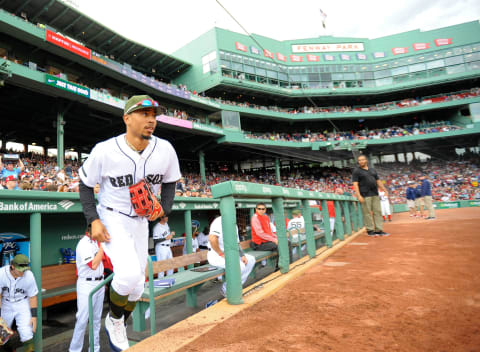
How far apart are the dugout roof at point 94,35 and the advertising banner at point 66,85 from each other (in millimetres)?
7054

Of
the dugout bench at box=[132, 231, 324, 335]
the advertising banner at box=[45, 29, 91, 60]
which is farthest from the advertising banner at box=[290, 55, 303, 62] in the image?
the dugout bench at box=[132, 231, 324, 335]

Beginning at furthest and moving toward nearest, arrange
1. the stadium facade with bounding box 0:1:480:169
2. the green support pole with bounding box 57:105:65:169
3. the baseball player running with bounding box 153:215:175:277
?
the stadium facade with bounding box 0:1:480:169 → the green support pole with bounding box 57:105:65:169 → the baseball player running with bounding box 153:215:175:277

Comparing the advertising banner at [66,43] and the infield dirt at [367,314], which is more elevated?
the advertising banner at [66,43]

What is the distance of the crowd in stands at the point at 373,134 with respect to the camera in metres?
28.9

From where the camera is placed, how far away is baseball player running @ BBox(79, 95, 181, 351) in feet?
6.46

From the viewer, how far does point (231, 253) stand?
2.52 m

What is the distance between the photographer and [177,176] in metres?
2.46

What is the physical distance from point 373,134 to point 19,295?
32866mm

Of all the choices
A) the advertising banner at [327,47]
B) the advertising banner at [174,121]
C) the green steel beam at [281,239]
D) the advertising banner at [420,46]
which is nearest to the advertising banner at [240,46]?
the advertising banner at [327,47]

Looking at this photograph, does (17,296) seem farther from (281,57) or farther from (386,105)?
(386,105)

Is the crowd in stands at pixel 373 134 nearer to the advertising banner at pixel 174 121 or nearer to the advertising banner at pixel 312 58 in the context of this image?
the advertising banner at pixel 312 58

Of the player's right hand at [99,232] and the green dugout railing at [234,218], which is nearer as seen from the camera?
the player's right hand at [99,232]

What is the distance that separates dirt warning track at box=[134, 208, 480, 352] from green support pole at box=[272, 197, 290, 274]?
0.32 metres

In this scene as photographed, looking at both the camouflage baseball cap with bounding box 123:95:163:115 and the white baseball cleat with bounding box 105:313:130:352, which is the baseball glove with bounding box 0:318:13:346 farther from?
the camouflage baseball cap with bounding box 123:95:163:115
